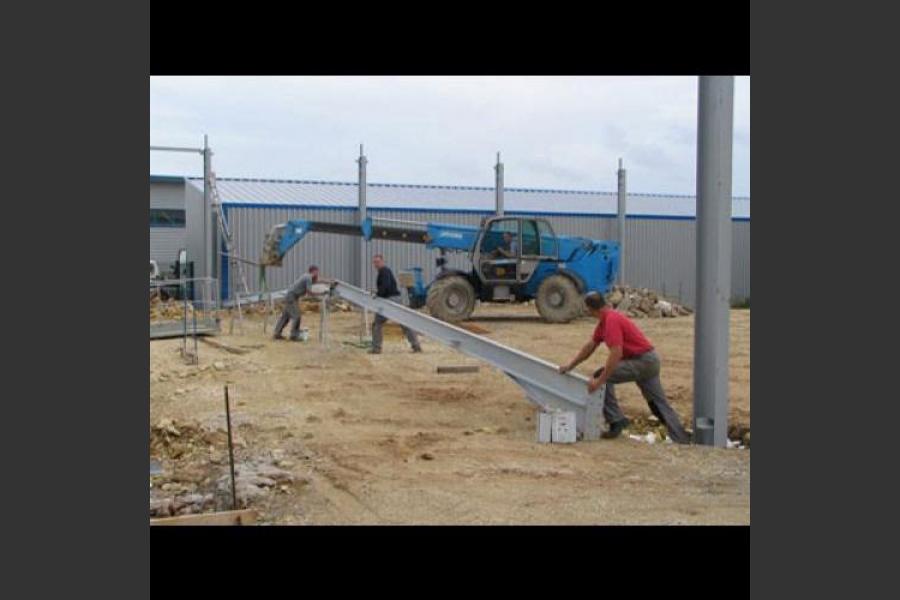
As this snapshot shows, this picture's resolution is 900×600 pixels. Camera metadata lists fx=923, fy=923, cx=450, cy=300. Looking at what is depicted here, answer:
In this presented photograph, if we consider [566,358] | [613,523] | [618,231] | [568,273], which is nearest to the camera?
[613,523]

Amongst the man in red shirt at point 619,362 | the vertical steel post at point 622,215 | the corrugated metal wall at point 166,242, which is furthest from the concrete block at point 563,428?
the corrugated metal wall at point 166,242

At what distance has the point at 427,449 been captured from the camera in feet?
28.2

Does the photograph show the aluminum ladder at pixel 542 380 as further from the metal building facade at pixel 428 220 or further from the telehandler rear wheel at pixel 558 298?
the metal building facade at pixel 428 220

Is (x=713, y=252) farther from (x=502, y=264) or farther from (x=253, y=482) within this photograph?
(x=502, y=264)

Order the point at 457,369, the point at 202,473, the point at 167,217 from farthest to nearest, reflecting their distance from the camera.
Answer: the point at 167,217, the point at 457,369, the point at 202,473

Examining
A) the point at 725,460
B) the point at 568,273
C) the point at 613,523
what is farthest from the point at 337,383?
the point at 568,273

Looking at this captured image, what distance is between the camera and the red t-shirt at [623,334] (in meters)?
8.80

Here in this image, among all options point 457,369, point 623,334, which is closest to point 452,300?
point 457,369

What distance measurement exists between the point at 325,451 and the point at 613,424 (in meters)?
2.77

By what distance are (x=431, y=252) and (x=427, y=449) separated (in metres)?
21.7

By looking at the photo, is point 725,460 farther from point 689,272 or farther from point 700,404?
point 689,272

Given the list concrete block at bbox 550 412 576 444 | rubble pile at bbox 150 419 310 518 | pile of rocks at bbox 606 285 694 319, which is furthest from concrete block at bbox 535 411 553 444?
pile of rocks at bbox 606 285 694 319
